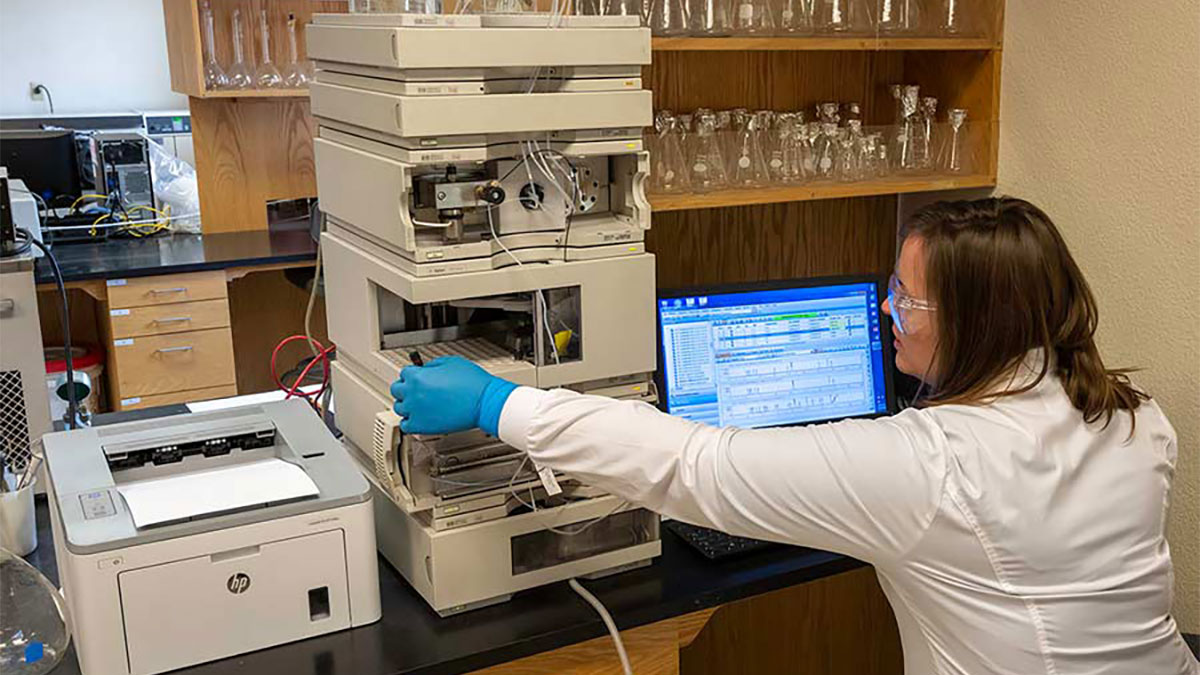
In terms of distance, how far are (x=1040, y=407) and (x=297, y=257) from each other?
2914 mm

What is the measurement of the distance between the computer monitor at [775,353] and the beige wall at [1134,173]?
→ 16.4 inches

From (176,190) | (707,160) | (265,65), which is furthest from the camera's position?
(176,190)

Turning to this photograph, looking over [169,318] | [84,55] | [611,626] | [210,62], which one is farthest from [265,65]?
[611,626]

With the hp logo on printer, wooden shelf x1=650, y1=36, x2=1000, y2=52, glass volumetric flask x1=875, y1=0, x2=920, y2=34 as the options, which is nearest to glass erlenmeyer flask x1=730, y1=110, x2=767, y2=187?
wooden shelf x1=650, y1=36, x2=1000, y2=52

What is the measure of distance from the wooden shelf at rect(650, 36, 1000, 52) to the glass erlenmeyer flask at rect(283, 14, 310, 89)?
2343 mm

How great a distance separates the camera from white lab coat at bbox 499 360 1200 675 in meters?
1.26

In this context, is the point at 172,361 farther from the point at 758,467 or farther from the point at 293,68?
the point at 758,467

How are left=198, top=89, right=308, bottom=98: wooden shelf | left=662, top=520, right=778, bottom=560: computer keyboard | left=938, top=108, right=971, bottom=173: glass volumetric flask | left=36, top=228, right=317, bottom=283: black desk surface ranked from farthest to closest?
left=198, top=89, right=308, bottom=98: wooden shelf → left=36, top=228, right=317, bottom=283: black desk surface → left=938, top=108, right=971, bottom=173: glass volumetric flask → left=662, top=520, right=778, bottom=560: computer keyboard

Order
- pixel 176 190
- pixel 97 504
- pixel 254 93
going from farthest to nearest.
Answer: pixel 176 190
pixel 254 93
pixel 97 504

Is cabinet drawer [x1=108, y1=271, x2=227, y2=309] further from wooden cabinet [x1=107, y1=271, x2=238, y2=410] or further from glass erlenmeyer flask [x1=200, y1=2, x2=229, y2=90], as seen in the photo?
glass erlenmeyer flask [x1=200, y1=2, x2=229, y2=90]

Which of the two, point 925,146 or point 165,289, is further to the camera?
point 165,289

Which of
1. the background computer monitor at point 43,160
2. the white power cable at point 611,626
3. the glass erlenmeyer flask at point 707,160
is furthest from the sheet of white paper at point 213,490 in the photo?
the background computer monitor at point 43,160

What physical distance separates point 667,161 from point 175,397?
2.36m

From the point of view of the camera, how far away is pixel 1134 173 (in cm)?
194
